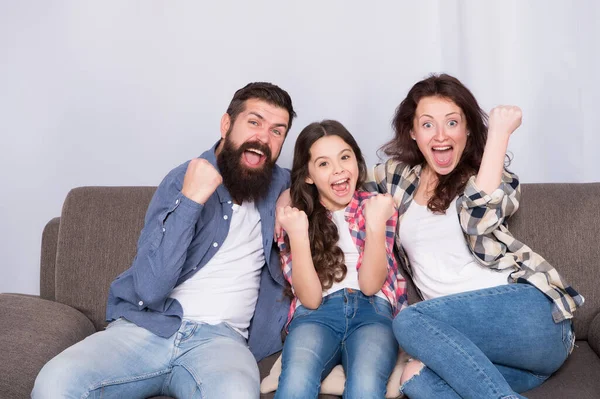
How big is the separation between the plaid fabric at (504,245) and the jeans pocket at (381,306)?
322 millimetres

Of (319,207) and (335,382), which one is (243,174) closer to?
(319,207)

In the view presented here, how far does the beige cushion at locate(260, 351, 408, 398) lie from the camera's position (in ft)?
6.66

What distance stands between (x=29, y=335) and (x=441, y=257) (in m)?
1.29

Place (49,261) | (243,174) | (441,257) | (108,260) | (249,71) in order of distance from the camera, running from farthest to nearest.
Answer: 1. (249,71)
2. (49,261)
3. (108,260)
4. (243,174)
5. (441,257)

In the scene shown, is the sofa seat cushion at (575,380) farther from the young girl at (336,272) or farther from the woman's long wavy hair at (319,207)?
the woman's long wavy hair at (319,207)

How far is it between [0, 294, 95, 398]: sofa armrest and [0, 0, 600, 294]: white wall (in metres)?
0.91

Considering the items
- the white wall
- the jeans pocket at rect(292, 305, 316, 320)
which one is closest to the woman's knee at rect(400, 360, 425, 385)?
the jeans pocket at rect(292, 305, 316, 320)

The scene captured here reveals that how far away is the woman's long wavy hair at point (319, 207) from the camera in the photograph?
229cm

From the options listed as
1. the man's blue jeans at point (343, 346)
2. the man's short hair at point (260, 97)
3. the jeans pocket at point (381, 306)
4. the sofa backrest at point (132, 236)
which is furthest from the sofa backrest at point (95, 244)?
the jeans pocket at point (381, 306)

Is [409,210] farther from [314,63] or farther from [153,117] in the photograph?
[153,117]

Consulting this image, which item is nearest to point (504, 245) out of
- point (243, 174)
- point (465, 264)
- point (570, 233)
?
point (465, 264)

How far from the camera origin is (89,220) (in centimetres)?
256

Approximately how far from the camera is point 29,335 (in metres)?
2.17

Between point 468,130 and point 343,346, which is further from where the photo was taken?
point 468,130
